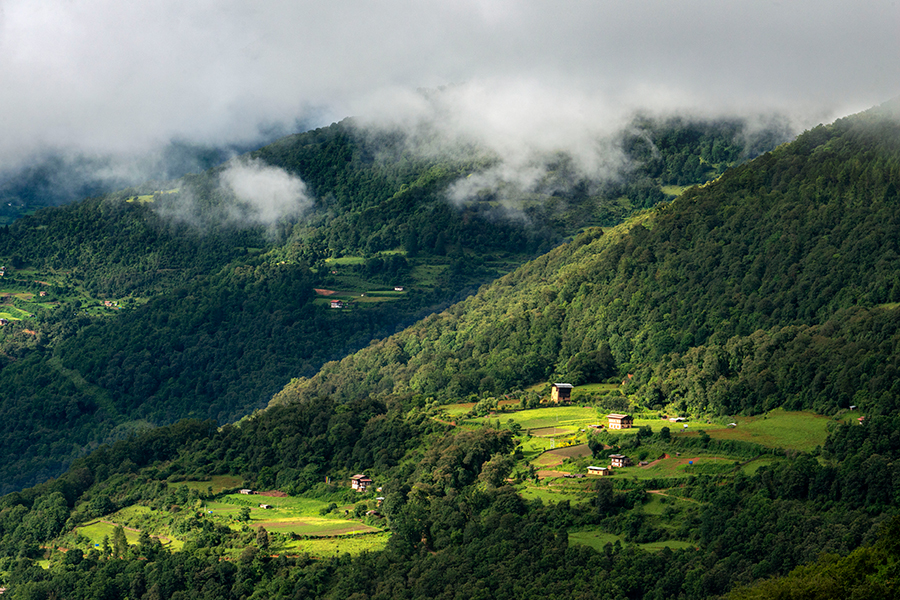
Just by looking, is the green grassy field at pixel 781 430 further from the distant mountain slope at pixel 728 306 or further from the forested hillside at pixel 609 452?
the distant mountain slope at pixel 728 306

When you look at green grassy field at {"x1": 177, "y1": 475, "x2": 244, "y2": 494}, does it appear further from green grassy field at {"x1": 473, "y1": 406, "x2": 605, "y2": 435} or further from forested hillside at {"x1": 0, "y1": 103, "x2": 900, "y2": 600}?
green grassy field at {"x1": 473, "y1": 406, "x2": 605, "y2": 435}

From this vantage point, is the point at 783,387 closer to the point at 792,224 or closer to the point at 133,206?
the point at 792,224

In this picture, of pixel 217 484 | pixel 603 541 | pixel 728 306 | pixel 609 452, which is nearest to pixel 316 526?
pixel 217 484

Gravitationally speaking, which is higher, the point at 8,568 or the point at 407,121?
the point at 407,121

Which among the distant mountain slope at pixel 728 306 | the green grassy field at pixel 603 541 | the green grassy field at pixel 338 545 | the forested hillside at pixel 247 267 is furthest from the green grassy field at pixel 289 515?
the forested hillside at pixel 247 267

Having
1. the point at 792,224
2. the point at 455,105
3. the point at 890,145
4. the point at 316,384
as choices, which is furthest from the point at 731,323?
the point at 455,105

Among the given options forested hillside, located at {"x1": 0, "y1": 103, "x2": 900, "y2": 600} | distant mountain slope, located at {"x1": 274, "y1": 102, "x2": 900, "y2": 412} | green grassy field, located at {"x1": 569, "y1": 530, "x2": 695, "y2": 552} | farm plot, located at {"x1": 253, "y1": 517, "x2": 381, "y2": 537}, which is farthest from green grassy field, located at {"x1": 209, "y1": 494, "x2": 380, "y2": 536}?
distant mountain slope, located at {"x1": 274, "y1": 102, "x2": 900, "y2": 412}
